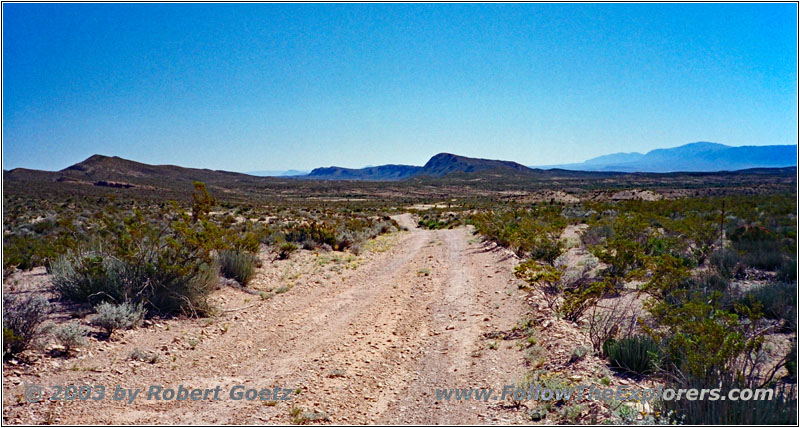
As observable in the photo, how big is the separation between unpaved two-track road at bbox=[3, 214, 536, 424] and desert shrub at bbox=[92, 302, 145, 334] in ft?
0.64

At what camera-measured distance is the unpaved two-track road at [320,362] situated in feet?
14.2

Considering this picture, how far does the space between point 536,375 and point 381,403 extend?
1917mm

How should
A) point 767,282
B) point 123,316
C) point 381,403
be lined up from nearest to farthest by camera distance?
1. point 381,403
2. point 123,316
3. point 767,282

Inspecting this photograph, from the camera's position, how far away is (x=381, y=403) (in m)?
4.64

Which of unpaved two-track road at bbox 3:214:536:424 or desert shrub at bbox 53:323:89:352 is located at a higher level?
desert shrub at bbox 53:323:89:352

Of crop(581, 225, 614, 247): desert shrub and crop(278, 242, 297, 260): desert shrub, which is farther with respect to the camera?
crop(581, 225, 614, 247): desert shrub

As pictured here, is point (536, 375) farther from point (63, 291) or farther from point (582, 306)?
point (63, 291)

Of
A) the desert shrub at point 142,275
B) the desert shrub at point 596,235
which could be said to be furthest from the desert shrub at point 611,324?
the desert shrub at point 596,235

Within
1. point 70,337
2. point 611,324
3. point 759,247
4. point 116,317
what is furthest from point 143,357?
point 759,247

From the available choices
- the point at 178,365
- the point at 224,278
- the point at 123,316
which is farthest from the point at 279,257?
the point at 178,365

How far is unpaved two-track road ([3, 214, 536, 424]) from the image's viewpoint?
432 centimetres

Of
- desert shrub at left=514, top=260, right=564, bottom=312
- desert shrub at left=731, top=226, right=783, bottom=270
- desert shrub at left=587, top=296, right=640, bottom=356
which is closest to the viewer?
desert shrub at left=587, top=296, right=640, bottom=356

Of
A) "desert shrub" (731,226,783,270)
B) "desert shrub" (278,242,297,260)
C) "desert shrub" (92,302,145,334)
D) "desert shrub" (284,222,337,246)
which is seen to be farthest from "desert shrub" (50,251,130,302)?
"desert shrub" (731,226,783,270)

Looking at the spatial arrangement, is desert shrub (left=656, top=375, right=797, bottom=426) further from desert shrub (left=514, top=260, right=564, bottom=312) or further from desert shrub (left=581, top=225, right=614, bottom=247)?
desert shrub (left=581, top=225, right=614, bottom=247)
